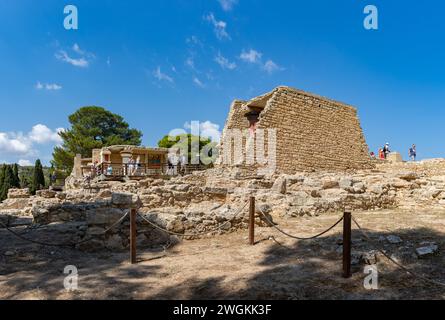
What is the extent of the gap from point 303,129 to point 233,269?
12.6 meters

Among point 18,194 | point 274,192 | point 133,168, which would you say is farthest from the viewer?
point 133,168

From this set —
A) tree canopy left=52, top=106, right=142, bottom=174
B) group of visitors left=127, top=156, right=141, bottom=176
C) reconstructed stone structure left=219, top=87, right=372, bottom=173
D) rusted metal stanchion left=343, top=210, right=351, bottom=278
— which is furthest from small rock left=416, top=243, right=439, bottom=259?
tree canopy left=52, top=106, right=142, bottom=174

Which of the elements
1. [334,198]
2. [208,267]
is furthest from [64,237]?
[334,198]

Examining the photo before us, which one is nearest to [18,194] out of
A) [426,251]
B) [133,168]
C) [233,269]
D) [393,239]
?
[133,168]

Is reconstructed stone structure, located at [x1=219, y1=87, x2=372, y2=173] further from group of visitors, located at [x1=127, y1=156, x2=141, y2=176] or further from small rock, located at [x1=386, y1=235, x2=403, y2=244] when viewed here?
small rock, located at [x1=386, y1=235, x2=403, y2=244]

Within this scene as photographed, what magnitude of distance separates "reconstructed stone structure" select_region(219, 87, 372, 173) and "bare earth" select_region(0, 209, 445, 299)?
842 centimetres

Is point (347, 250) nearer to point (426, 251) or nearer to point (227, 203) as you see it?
point (426, 251)

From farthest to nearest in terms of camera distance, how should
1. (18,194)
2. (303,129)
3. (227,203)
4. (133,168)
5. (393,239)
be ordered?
(133,168) < (18,194) < (303,129) < (227,203) < (393,239)

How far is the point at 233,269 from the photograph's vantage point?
506cm

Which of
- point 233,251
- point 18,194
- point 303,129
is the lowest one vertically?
point 18,194

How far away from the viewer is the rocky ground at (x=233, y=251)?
4.26 metres

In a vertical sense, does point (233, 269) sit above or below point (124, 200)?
below

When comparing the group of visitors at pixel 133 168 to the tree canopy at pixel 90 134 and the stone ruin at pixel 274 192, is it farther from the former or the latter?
the tree canopy at pixel 90 134

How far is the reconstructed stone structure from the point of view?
50.3 feet
